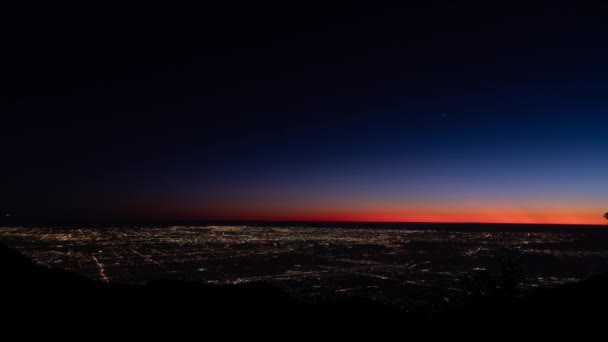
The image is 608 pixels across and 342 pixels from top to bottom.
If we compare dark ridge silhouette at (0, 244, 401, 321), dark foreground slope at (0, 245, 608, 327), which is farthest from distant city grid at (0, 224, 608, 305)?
dark ridge silhouette at (0, 244, 401, 321)

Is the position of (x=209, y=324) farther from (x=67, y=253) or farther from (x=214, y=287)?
(x=67, y=253)

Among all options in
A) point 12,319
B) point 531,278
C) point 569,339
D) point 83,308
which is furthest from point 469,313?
point 531,278

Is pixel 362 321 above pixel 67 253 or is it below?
above

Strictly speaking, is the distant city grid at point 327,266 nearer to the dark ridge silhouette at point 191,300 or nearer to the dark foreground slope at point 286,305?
the dark foreground slope at point 286,305

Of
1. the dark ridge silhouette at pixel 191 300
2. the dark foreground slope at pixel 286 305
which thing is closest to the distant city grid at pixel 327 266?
the dark foreground slope at pixel 286 305

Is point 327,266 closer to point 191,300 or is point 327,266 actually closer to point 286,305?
point 286,305

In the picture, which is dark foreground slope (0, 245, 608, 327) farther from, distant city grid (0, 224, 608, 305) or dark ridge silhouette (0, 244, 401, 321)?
distant city grid (0, 224, 608, 305)

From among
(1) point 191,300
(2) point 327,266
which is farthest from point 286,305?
(2) point 327,266

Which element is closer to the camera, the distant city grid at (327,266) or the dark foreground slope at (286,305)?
the dark foreground slope at (286,305)

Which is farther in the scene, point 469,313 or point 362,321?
point 469,313
